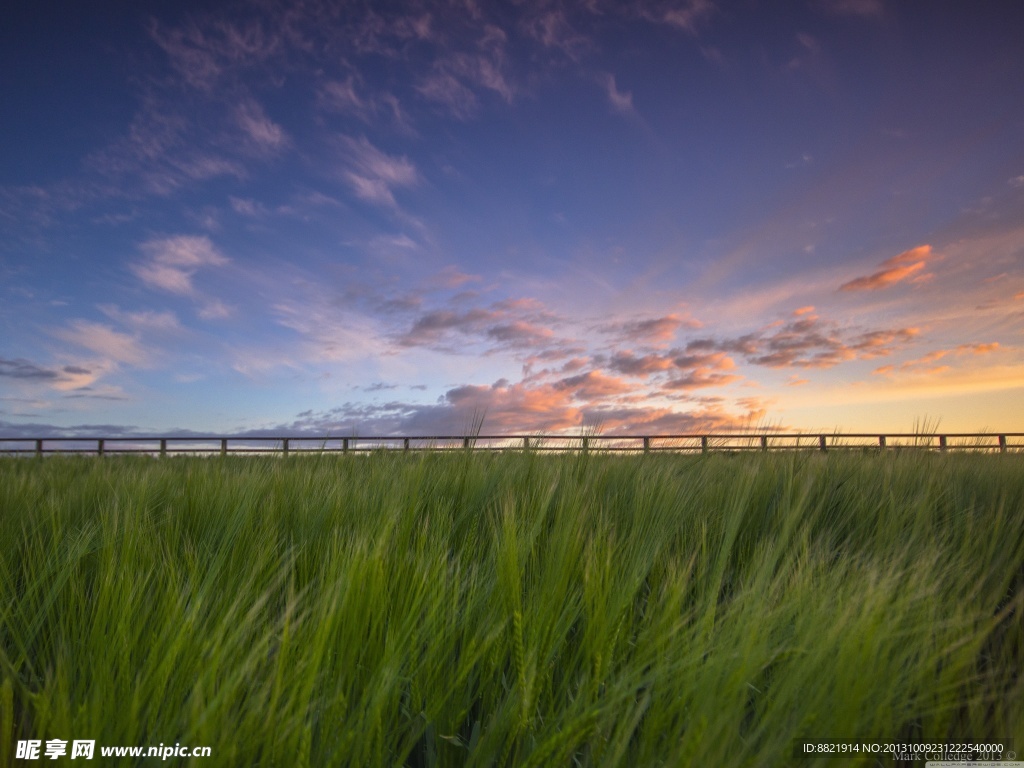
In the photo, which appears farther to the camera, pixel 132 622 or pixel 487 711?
pixel 132 622

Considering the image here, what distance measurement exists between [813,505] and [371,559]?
235cm

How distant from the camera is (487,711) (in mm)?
1158

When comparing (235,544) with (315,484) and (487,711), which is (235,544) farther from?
(487,711)

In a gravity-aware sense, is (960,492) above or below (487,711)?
above

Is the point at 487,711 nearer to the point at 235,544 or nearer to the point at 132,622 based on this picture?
the point at 132,622

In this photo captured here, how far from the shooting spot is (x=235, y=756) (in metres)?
0.84

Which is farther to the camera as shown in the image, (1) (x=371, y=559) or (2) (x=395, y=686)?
(1) (x=371, y=559)

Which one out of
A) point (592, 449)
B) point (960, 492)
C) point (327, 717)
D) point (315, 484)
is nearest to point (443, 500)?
point (315, 484)

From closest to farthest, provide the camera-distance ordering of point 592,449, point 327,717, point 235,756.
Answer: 1. point 235,756
2. point 327,717
3. point 592,449

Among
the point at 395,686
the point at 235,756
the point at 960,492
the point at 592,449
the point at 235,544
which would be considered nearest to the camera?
the point at 235,756

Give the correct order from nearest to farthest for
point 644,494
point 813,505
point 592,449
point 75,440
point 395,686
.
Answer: point 395,686 < point 644,494 < point 813,505 < point 592,449 < point 75,440

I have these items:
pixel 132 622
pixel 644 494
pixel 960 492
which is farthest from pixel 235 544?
pixel 960 492

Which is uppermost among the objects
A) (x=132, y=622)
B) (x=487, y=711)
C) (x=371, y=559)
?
(x=371, y=559)

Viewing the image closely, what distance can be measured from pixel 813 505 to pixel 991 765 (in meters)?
1.95
